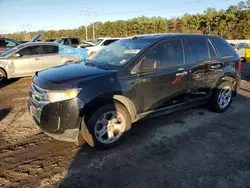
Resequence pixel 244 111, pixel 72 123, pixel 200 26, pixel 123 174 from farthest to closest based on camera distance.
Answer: pixel 200 26 < pixel 244 111 < pixel 72 123 < pixel 123 174

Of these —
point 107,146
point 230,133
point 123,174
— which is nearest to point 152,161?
point 123,174

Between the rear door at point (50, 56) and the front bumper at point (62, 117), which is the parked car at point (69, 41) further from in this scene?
the front bumper at point (62, 117)

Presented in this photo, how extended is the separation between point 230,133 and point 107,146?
240 centimetres

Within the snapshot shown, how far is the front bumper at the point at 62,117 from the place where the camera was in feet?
10.2

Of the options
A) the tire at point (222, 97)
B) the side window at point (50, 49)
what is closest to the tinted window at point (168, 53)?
the tire at point (222, 97)

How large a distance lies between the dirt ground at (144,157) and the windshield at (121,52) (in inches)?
55.7

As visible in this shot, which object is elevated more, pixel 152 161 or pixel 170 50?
pixel 170 50

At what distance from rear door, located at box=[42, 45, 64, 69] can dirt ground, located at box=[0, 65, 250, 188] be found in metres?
4.72

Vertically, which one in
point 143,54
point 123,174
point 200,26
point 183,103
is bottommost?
point 123,174

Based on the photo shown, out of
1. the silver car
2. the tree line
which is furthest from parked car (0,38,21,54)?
the tree line

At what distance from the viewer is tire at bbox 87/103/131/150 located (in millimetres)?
3318

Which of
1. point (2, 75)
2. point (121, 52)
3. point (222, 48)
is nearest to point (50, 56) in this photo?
point (2, 75)

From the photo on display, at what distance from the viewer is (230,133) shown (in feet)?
13.6

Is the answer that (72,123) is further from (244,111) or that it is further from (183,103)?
(244,111)
